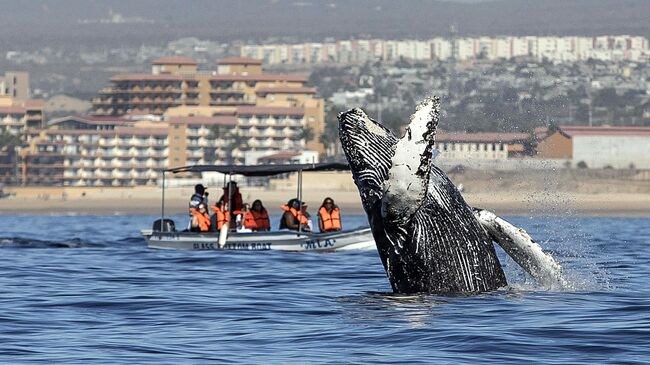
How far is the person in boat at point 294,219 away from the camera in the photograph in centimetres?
3069

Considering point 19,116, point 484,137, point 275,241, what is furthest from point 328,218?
point 19,116

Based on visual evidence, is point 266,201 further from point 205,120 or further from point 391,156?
point 391,156

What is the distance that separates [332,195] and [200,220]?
77.7 metres

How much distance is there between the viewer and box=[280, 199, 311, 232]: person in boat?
30.7 m

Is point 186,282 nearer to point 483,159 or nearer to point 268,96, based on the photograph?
point 483,159

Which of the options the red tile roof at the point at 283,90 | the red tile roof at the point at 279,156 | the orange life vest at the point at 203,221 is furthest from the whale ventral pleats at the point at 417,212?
the red tile roof at the point at 283,90

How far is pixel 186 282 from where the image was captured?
1664cm

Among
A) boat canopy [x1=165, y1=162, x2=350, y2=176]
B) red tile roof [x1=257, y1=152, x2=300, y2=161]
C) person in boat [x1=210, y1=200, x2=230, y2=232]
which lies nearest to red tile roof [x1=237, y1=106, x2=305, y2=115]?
red tile roof [x1=257, y1=152, x2=300, y2=161]

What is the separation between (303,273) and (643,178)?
101947mm

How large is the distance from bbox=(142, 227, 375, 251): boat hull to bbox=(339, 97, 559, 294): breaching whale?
55.9ft

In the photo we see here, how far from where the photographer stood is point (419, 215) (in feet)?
36.0

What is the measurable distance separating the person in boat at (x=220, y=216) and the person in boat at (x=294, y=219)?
3.86 ft

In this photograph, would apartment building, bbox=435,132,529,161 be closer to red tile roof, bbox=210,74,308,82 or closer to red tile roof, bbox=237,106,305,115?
red tile roof, bbox=237,106,305,115

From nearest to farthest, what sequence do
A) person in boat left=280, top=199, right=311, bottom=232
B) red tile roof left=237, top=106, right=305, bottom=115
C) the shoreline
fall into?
person in boat left=280, top=199, right=311, bottom=232, the shoreline, red tile roof left=237, top=106, right=305, bottom=115
